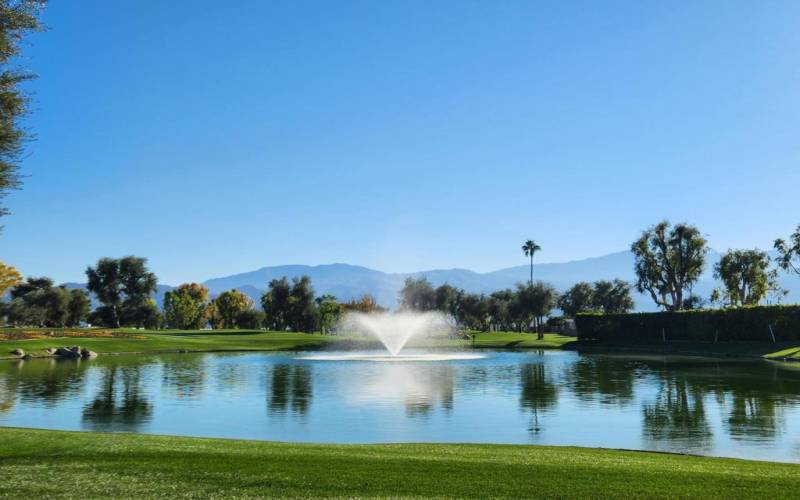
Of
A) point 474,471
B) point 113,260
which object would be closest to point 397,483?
point 474,471

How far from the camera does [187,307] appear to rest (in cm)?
15488

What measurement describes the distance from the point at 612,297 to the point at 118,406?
155 metres

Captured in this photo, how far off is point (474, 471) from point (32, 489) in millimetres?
8010

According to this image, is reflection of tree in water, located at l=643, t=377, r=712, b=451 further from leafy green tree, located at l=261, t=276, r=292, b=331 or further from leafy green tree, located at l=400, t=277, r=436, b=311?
leafy green tree, located at l=261, t=276, r=292, b=331

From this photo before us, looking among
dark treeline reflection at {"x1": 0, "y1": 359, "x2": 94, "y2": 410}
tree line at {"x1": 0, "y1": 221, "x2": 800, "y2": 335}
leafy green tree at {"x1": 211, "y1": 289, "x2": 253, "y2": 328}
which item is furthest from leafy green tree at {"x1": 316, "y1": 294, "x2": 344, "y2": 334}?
dark treeline reflection at {"x1": 0, "y1": 359, "x2": 94, "y2": 410}

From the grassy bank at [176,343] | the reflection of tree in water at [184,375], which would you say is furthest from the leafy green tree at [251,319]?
the reflection of tree in water at [184,375]

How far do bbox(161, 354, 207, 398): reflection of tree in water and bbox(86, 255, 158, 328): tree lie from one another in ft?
219

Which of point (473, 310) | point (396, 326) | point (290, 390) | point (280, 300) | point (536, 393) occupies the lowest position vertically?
point (536, 393)

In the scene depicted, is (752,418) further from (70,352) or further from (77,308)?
(77,308)

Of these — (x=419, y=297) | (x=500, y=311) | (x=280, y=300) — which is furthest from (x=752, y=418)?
→ (x=500, y=311)

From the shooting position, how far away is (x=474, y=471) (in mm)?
12859

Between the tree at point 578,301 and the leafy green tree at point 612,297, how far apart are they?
144 cm

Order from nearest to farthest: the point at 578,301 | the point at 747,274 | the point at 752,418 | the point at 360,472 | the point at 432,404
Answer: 1. the point at 360,472
2. the point at 752,418
3. the point at 432,404
4. the point at 747,274
5. the point at 578,301

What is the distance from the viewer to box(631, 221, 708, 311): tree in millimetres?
104750
